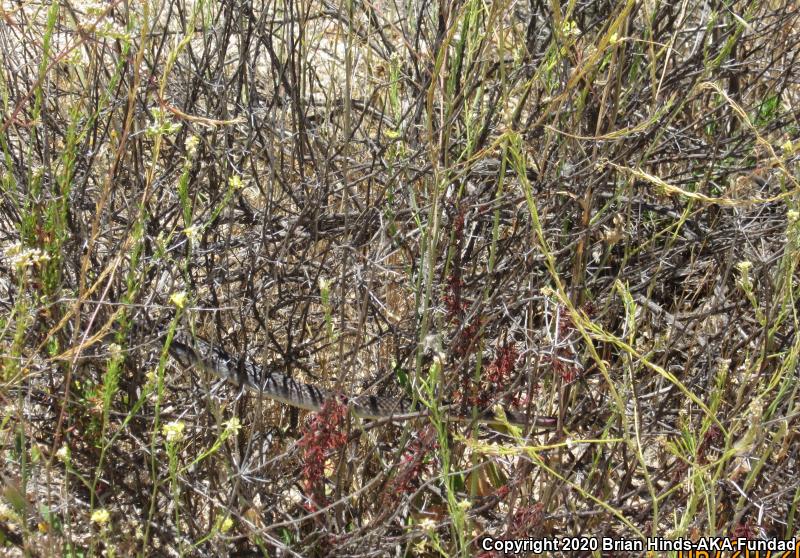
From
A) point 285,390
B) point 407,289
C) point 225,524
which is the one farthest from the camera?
point 407,289

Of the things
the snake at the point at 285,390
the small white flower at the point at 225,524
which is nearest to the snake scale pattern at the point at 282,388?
the snake at the point at 285,390

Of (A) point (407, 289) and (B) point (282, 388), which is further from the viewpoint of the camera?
(A) point (407, 289)

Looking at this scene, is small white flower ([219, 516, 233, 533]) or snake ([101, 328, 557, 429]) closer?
small white flower ([219, 516, 233, 533])

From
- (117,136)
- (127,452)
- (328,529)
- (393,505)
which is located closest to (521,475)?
(393,505)

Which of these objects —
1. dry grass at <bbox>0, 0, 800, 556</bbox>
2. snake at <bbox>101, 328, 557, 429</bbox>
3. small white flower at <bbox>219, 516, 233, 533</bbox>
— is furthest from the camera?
snake at <bbox>101, 328, 557, 429</bbox>

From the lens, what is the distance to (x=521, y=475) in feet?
7.26

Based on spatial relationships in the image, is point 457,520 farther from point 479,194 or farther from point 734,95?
point 734,95

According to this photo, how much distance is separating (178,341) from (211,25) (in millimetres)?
971

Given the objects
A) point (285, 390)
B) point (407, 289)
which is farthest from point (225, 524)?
point (407, 289)

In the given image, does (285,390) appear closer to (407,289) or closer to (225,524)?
(407,289)

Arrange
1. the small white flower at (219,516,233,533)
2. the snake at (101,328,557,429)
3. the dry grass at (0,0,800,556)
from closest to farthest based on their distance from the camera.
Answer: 1. the small white flower at (219,516,233,533)
2. the dry grass at (0,0,800,556)
3. the snake at (101,328,557,429)

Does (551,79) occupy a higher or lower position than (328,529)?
higher

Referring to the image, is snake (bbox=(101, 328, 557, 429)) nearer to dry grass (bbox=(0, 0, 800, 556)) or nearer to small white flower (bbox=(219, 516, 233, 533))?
dry grass (bbox=(0, 0, 800, 556))

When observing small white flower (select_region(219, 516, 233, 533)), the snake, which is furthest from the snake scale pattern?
small white flower (select_region(219, 516, 233, 533))
